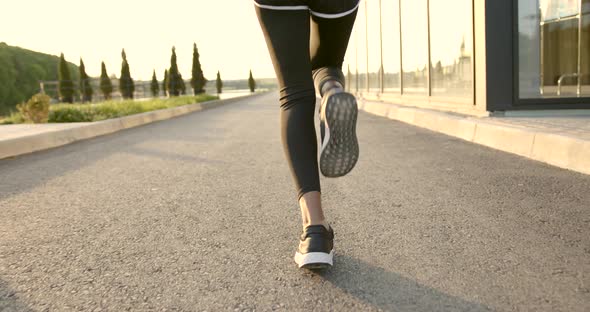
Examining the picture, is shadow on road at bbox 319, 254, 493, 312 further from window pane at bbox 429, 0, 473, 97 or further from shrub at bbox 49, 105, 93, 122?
shrub at bbox 49, 105, 93, 122

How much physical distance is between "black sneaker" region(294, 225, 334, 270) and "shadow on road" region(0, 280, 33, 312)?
3.10 ft

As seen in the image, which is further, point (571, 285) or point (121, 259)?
point (121, 259)

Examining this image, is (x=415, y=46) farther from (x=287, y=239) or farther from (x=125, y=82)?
(x=125, y=82)

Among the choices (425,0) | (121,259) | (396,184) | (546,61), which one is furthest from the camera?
(425,0)

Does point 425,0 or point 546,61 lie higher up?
point 425,0

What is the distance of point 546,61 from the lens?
27.5ft

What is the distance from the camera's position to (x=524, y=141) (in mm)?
5227

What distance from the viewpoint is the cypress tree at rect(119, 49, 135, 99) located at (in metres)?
39.8

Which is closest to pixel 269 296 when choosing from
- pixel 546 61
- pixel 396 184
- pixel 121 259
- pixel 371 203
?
pixel 121 259

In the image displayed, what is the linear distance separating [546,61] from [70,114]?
9594mm

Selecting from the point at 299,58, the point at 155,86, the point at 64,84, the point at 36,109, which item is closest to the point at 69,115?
the point at 36,109

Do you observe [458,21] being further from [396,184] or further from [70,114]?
[70,114]

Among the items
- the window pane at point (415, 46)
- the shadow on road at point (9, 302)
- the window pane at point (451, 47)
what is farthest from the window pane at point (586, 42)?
the shadow on road at point (9, 302)

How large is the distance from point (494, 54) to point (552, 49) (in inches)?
82.1
